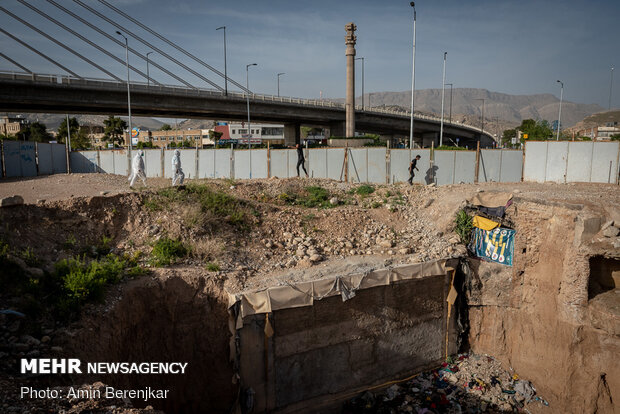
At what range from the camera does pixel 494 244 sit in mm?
11133

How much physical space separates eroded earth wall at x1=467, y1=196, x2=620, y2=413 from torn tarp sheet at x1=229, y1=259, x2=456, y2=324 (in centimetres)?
258

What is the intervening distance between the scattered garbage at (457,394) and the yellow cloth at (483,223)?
3753mm

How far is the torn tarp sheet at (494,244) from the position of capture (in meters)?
10.9

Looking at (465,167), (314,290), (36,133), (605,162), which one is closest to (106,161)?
(314,290)

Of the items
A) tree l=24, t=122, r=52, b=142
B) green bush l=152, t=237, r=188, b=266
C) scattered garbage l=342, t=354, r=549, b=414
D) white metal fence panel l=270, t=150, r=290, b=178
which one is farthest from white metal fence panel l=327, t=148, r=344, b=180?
tree l=24, t=122, r=52, b=142

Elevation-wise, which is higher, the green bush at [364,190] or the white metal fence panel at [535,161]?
the white metal fence panel at [535,161]

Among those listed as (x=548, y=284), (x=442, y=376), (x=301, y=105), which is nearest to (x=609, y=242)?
(x=548, y=284)

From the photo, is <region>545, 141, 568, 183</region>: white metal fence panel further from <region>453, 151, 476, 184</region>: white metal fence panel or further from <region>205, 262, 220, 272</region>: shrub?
<region>205, 262, 220, 272</region>: shrub

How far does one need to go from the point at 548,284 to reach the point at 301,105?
127ft

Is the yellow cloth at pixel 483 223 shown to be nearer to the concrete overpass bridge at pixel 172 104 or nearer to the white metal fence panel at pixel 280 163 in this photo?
the white metal fence panel at pixel 280 163

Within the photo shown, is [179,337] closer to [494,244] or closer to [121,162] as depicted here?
[494,244]

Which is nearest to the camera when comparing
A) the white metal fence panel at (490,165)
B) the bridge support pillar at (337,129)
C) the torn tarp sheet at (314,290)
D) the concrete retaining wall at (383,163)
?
the torn tarp sheet at (314,290)

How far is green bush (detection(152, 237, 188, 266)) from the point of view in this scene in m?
9.15

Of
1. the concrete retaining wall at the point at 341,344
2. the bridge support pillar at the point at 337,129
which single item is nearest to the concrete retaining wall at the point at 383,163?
the concrete retaining wall at the point at 341,344
